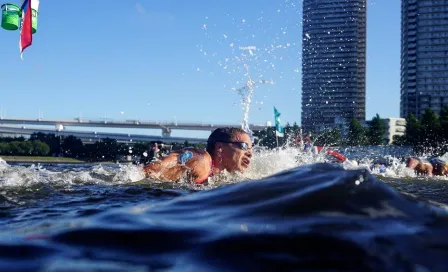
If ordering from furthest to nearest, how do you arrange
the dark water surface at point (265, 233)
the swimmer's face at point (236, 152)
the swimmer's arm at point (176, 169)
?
the swimmer's face at point (236, 152) → the swimmer's arm at point (176, 169) → the dark water surface at point (265, 233)

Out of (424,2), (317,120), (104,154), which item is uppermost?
(424,2)

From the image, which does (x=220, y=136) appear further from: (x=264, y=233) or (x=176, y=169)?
(x=264, y=233)

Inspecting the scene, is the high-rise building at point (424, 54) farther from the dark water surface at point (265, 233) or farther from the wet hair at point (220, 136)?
the dark water surface at point (265, 233)

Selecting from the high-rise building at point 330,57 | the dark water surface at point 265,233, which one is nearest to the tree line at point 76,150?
the high-rise building at point 330,57

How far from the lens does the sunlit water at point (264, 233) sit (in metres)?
1.30

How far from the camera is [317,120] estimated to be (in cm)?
4381

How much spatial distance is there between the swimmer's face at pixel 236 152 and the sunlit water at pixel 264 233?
172 inches

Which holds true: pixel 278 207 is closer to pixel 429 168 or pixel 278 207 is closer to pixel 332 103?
pixel 429 168

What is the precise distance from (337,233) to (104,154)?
146 ft

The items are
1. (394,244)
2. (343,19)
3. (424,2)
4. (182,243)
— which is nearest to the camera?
(394,244)

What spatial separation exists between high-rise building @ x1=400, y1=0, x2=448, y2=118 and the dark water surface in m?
73.1

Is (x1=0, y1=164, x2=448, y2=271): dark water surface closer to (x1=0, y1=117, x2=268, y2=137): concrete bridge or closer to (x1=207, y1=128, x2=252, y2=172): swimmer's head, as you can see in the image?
(x1=207, y1=128, x2=252, y2=172): swimmer's head

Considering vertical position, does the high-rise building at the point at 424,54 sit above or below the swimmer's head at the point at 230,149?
above

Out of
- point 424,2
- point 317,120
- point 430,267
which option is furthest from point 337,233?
point 424,2
